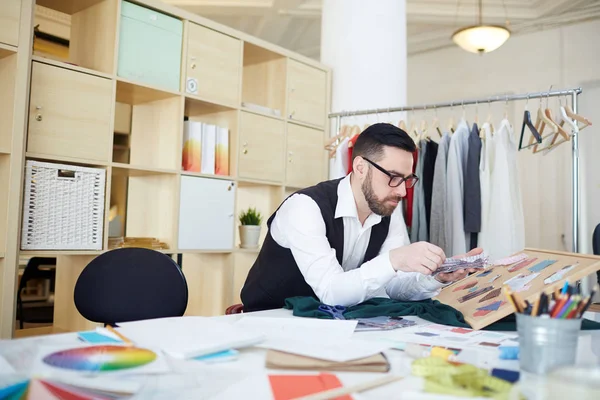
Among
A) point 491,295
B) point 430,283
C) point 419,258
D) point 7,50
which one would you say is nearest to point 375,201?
point 430,283

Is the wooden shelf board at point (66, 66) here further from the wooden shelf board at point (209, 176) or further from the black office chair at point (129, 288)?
the black office chair at point (129, 288)

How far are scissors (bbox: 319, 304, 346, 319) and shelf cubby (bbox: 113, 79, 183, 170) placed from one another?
5.64ft

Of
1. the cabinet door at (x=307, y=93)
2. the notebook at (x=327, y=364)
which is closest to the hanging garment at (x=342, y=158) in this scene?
the cabinet door at (x=307, y=93)

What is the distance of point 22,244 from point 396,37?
2.80m

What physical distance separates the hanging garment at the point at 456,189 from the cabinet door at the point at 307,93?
3.58 feet

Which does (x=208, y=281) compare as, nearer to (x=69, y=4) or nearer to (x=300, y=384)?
(x=69, y=4)

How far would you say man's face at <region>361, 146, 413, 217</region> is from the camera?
1.99 m

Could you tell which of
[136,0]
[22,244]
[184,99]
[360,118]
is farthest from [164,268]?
[360,118]

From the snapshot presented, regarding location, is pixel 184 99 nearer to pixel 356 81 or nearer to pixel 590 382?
pixel 356 81

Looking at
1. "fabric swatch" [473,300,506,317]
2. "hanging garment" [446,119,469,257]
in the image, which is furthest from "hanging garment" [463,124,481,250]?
"fabric swatch" [473,300,506,317]

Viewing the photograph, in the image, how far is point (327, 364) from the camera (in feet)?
3.05

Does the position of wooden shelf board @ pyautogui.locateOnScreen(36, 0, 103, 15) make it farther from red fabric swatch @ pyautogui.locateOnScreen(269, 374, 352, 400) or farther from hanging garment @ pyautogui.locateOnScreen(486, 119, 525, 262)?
red fabric swatch @ pyautogui.locateOnScreen(269, 374, 352, 400)

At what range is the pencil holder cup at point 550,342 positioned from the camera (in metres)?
0.88

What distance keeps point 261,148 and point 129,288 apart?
1688 mm
